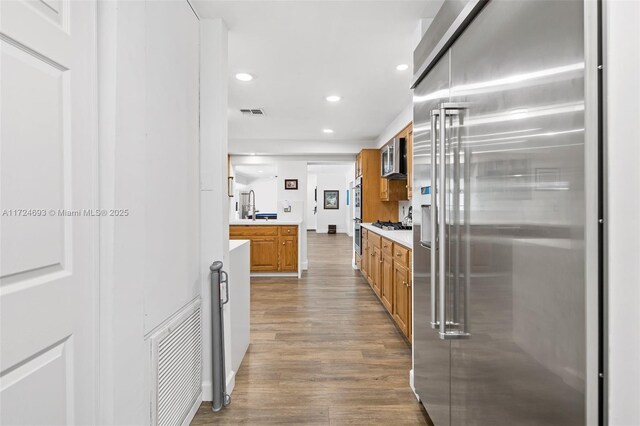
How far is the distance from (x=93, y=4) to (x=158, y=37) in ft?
1.10

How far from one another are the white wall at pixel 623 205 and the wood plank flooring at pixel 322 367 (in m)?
1.44

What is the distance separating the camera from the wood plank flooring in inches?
75.7

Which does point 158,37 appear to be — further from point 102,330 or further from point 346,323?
point 346,323

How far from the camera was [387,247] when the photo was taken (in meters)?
3.54

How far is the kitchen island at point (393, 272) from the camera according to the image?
2788mm

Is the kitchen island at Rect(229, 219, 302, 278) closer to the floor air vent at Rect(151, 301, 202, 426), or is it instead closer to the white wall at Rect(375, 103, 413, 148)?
the white wall at Rect(375, 103, 413, 148)

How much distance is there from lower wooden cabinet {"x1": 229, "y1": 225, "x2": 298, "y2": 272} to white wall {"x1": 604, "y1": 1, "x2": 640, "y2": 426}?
16.5 feet

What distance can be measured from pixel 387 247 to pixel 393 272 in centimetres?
34

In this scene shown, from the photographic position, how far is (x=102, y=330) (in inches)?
46.1

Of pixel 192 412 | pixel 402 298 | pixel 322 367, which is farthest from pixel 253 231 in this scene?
pixel 192 412

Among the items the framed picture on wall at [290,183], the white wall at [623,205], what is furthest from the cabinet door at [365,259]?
the white wall at [623,205]

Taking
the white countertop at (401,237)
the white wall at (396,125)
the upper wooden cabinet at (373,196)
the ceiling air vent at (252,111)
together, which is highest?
the ceiling air vent at (252,111)

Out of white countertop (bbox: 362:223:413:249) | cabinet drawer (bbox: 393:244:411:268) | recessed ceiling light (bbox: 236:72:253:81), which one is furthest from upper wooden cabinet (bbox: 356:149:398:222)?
recessed ceiling light (bbox: 236:72:253:81)

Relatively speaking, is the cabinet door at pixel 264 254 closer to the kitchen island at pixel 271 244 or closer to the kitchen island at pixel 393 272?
the kitchen island at pixel 271 244
